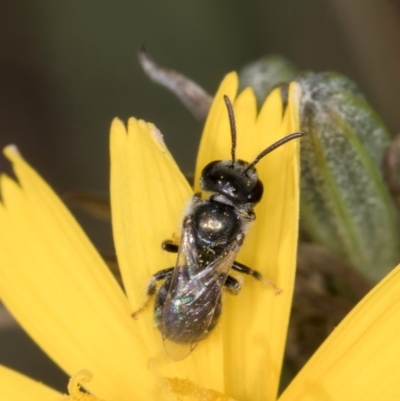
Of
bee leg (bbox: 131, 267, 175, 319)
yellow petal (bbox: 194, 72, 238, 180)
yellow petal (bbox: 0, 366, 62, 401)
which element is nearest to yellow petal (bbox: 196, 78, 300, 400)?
yellow petal (bbox: 194, 72, 238, 180)

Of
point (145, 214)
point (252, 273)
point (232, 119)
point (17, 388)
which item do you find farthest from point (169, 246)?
point (17, 388)

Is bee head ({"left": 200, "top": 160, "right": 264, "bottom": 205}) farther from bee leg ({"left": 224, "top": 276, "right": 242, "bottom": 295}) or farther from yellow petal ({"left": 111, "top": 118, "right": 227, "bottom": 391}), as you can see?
bee leg ({"left": 224, "top": 276, "right": 242, "bottom": 295})

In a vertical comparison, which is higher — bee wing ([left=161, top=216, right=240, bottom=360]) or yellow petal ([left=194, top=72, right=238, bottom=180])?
yellow petal ([left=194, top=72, right=238, bottom=180])

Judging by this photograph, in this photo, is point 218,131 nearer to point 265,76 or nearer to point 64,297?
point 265,76

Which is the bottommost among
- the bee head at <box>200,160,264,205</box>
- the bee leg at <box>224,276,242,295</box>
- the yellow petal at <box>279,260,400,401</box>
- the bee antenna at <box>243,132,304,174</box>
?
the yellow petal at <box>279,260,400,401</box>

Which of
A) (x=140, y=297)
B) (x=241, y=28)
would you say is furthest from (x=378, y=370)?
(x=241, y=28)
